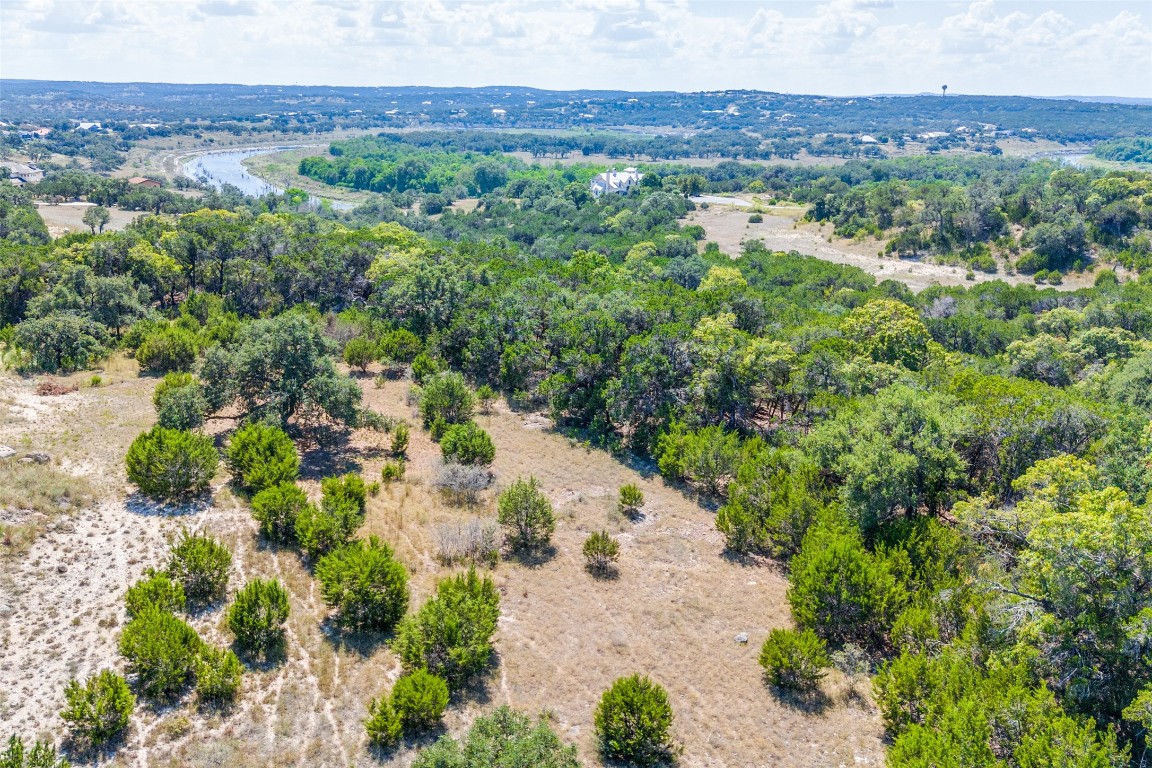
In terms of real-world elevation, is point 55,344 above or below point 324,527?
above

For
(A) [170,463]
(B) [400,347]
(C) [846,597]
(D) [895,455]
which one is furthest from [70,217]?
(C) [846,597]

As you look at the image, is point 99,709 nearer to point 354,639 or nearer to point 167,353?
point 354,639

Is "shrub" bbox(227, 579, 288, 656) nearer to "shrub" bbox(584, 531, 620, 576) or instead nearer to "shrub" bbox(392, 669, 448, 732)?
"shrub" bbox(392, 669, 448, 732)

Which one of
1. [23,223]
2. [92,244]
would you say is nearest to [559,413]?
[92,244]

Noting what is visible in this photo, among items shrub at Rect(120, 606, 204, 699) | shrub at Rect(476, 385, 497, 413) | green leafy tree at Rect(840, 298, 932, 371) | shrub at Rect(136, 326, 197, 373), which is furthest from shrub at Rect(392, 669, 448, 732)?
shrub at Rect(136, 326, 197, 373)

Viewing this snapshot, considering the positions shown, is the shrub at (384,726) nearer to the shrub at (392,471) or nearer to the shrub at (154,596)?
the shrub at (154,596)

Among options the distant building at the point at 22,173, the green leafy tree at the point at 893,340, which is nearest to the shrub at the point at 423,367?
the green leafy tree at the point at 893,340
